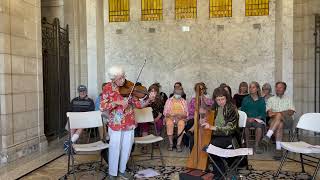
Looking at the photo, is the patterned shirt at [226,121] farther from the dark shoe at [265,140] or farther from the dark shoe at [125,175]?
the dark shoe at [265,140]

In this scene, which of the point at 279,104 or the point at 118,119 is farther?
the point at 279,104

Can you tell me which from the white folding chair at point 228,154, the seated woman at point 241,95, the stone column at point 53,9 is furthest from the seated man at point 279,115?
the stone column at point 53,9

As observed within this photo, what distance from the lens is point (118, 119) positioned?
4.29 metres

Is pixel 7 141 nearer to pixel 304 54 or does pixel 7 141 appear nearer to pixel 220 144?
pixel 220 144

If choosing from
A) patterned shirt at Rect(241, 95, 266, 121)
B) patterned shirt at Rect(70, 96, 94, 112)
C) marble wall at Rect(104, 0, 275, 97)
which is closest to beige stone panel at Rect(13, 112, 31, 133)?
patterned shirt at Rect(70, 96, 94, 112)

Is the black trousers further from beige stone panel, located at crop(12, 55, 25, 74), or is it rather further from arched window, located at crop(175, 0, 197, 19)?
arched window, located at crop(175, 0, 197, 19)

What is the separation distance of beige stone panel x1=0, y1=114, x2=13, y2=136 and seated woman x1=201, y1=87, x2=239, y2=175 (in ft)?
9.54

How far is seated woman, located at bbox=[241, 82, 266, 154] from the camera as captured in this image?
5926mm

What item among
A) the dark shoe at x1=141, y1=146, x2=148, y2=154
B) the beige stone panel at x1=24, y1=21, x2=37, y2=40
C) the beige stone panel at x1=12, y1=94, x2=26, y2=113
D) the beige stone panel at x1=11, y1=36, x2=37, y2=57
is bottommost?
the dark shoe at x1=141, y1=146, x2=148, y2=154

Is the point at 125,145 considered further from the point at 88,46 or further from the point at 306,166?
the point at 88,46

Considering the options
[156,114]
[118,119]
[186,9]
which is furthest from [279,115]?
[186,9]

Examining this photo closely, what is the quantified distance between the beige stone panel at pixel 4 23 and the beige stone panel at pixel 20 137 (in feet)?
5.10

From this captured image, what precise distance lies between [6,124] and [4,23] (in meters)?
1.47

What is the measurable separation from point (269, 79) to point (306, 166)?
3.54 meters
